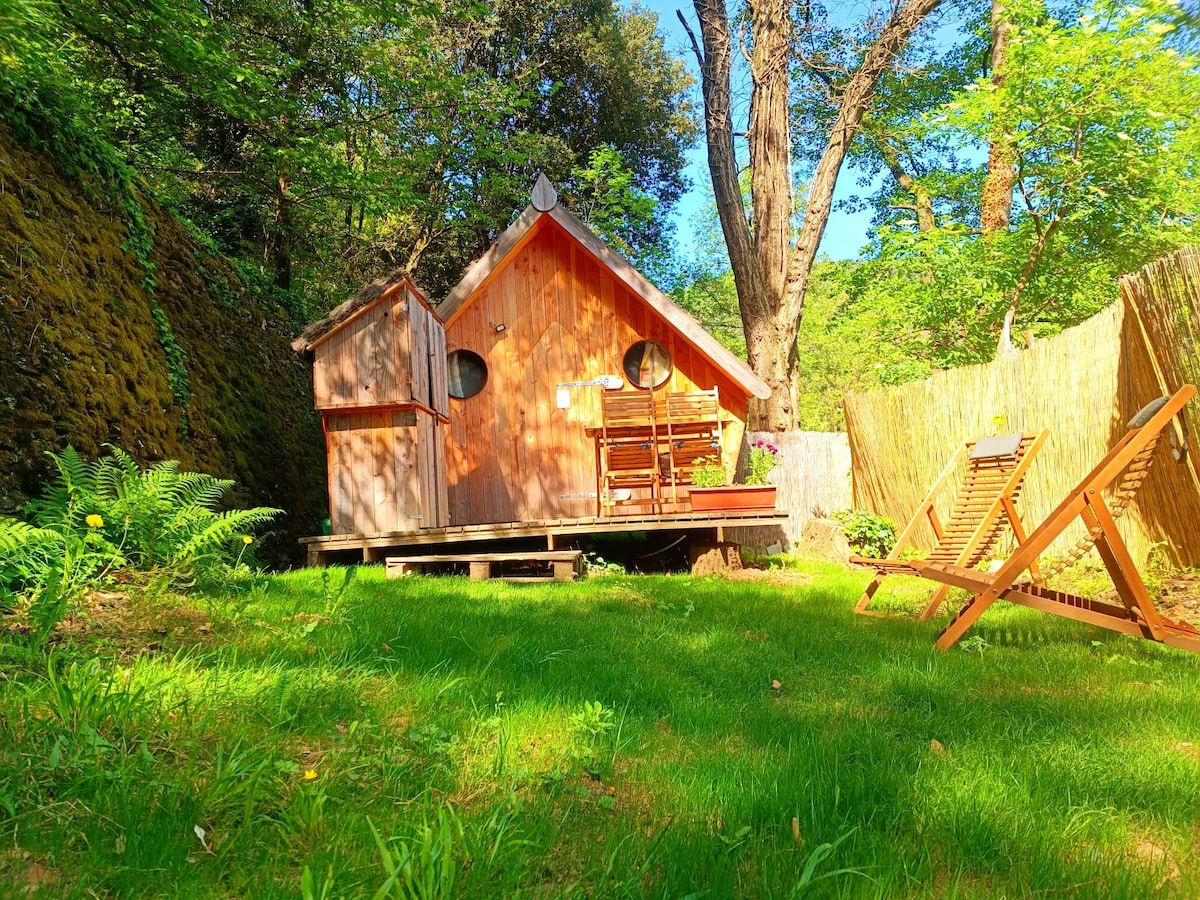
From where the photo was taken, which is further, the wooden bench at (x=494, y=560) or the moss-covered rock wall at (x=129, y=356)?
the wooden bench at (x=494, y=560)

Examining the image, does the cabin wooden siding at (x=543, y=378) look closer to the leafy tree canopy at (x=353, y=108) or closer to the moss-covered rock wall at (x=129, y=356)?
the moss-covered rock wall at (x=129, y=356)

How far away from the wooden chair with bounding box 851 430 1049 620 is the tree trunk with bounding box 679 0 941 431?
6230 millimetres

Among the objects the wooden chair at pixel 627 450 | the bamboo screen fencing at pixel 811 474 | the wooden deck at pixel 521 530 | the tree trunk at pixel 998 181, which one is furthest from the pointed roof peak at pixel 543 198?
the tree trunk at pixel 998 181

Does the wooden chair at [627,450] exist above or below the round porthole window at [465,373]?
below

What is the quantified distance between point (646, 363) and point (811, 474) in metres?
3.60

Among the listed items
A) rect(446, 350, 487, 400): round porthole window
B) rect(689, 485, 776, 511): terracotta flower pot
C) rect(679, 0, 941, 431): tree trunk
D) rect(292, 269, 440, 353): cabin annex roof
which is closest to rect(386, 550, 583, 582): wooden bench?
rect(689, 485, 776, 511): terracotta flower pot

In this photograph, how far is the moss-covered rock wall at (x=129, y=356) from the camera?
15.3ft

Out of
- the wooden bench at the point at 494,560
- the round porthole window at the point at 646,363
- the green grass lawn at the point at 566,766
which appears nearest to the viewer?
the green grass lawn at the point at 566,766

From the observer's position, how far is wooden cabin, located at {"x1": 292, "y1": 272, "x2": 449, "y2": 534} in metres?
7.21

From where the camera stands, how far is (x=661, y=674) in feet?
11.3

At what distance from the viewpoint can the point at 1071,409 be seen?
6.80 meters

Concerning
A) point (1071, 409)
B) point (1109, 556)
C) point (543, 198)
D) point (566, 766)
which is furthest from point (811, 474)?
Result: point (566, 766)

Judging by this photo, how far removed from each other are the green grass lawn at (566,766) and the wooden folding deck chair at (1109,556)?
225mm

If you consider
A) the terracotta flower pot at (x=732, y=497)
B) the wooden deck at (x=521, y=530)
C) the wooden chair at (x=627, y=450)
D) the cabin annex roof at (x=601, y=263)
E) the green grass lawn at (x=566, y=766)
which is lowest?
the green grass lawn at (x=566, y=766)
